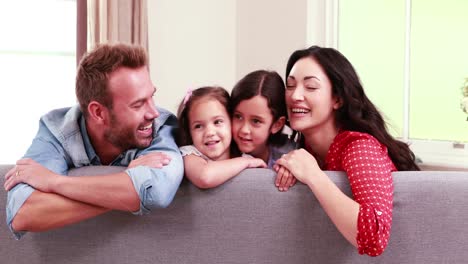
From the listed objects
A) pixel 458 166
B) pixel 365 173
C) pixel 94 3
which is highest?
pixel 94 3

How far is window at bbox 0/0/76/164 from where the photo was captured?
4762 millimetres

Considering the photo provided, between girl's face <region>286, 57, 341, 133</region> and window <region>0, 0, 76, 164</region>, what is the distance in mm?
2994

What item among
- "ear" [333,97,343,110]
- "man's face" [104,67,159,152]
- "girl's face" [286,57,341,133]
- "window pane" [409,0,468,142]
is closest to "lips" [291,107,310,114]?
"girl's face" [286,57,341,133]

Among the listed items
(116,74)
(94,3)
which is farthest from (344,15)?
(116,74)

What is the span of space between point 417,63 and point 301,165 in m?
2.67

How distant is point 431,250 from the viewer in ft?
5.99

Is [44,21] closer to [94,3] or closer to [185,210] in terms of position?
[94,3]

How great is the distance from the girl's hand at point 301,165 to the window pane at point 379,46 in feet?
8.32

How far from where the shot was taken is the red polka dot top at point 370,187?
1699 mm

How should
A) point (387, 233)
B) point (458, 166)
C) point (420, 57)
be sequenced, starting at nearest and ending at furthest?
point (387, 233)
point (458, 166)
point (420, 57)

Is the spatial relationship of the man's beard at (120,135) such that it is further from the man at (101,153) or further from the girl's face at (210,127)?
the girl's face at (210,127)

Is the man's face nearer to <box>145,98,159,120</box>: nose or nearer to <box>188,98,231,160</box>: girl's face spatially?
<box>145,98,159,120</box>: nose

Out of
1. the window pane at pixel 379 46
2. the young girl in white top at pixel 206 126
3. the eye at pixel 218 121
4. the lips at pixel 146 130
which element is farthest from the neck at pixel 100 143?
the window pane at pixel 379 46

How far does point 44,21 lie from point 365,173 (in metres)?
3.56
